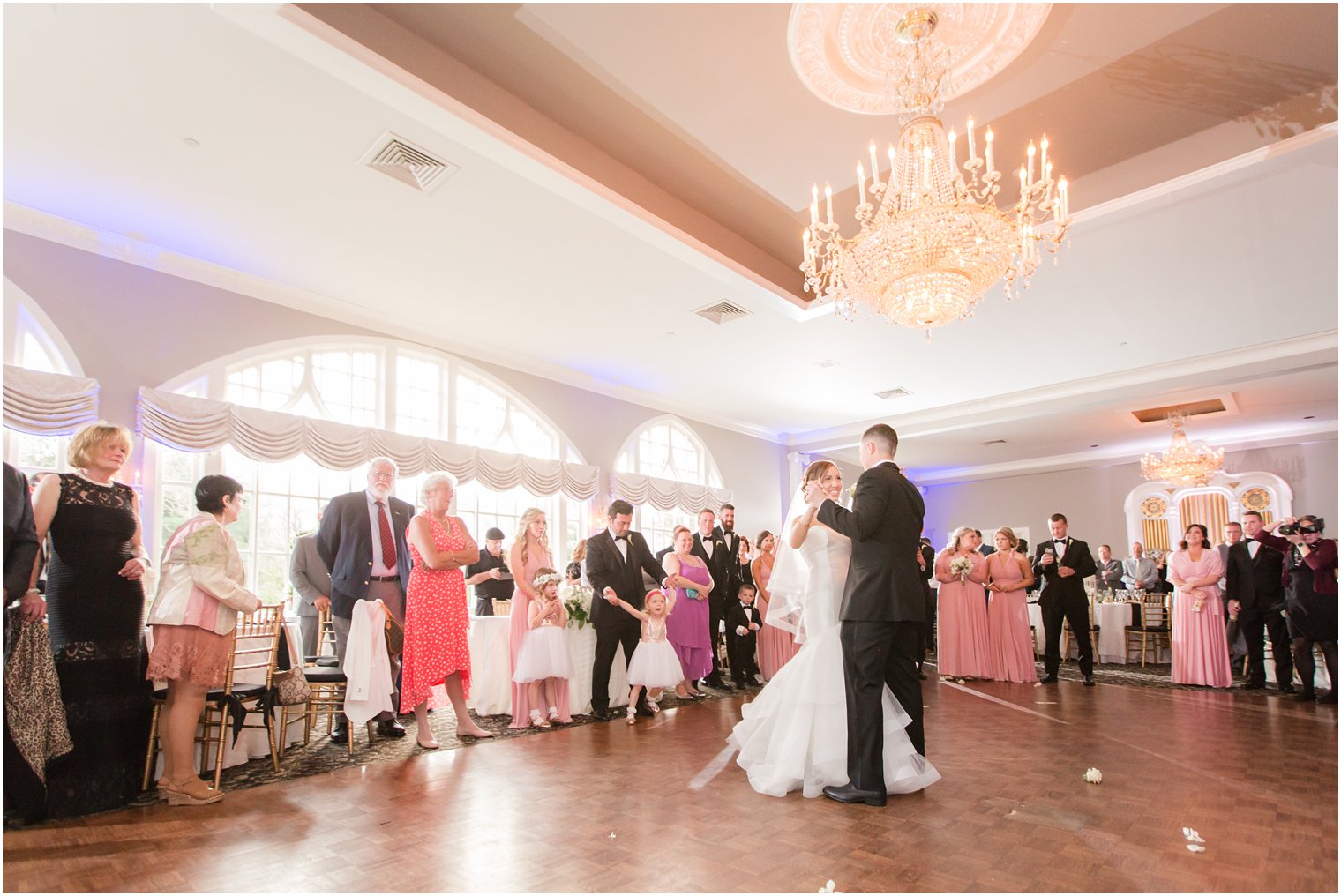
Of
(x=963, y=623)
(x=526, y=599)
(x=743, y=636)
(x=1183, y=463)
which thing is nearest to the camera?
(x=526, y=599)

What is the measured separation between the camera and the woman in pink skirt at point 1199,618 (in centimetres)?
708

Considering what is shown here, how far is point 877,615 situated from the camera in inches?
131

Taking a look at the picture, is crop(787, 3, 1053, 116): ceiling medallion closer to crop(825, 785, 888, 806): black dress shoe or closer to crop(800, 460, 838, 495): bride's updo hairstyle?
crop(800, 460, 838, 495): bride's updo hairstyle

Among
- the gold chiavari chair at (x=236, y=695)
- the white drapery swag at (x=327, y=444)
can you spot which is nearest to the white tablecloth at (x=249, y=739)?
the gold chiavari chair at (x=236, y=695)

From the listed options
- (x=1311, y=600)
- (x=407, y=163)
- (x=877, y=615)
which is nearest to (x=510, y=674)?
(x=877, y=615)

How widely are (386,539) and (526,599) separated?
113 cm

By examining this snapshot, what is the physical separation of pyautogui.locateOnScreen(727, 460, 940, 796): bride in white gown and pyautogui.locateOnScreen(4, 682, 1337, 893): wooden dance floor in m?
0.14

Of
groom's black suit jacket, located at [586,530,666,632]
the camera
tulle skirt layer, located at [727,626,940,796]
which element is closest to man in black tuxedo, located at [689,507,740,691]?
groom's black suit jacket, located at [586,530,666,632]

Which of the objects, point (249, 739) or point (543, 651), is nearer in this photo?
point (249, 739)

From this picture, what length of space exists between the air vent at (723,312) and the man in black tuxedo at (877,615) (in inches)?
158

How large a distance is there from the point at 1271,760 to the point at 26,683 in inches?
235

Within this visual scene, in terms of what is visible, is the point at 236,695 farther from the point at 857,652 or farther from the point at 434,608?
the point at 857,652

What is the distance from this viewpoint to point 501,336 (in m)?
8.30

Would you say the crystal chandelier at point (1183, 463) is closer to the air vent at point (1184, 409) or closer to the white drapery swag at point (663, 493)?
the air vent at point (1184, 409)
